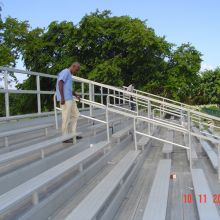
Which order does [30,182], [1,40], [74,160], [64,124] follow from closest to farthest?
[30,182], [74,160], [64,124], [1,40]

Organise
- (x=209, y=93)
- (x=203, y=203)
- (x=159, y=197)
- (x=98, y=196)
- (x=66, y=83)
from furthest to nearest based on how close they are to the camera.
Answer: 1. (x=209, y=93)
2. (x=66, y=83)
3. (x=159, y=197)
4. (x=203, y=203)
5. (x=98, y=196)

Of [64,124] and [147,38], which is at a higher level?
[147,38]

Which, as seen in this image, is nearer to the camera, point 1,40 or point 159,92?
A: point 159,92

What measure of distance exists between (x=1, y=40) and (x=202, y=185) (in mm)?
32183

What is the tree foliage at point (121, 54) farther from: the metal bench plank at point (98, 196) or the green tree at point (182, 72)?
the metal bench plank at point (98, 196)

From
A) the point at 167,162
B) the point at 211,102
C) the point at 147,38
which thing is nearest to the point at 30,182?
the point at 167,162

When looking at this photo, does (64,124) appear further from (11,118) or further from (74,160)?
(74,160)

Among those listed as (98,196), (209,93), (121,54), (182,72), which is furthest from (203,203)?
(209,93)

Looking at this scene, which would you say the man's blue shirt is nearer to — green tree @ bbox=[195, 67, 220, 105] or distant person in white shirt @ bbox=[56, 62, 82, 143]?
distant person in white shirt @ bbox=[56, 62, 82, 143]

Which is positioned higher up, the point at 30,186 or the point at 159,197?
the point at 30,186

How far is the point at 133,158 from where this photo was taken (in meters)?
6.07

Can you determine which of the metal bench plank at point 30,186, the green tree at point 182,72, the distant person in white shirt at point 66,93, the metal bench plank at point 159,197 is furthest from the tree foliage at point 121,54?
the metal bench plank at point 30,186

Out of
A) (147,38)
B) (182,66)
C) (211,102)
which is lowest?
(211,102)
